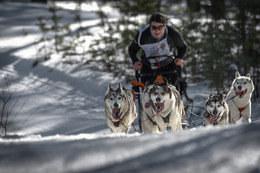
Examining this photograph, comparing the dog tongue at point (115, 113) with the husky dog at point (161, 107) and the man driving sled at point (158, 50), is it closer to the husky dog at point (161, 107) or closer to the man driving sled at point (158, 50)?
the husky dog at point (161, 107)

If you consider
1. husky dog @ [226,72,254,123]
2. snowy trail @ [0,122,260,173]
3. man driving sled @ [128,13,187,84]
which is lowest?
husky dog @ [226,72,254,123]

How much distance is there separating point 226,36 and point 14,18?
13.7 metres

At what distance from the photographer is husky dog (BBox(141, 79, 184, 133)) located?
4.05 m

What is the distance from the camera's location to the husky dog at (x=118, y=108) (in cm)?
445

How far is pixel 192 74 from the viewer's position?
34.2 feet

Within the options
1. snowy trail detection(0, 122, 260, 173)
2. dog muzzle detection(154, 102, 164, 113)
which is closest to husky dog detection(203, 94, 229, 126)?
dog muzzle detection(154, 102, 164, 113)

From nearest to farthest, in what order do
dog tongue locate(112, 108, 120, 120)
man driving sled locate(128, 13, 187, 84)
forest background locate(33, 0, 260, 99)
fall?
dog tongue locate(112, 108, 120, 120) → man driving sled locate(128, 13, 187, 84) → forest background locate(33, 0, 260, 99)

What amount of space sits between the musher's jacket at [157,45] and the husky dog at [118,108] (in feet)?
2.33

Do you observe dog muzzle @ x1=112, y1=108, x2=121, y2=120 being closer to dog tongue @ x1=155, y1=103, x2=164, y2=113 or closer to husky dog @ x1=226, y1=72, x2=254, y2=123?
dog tongue @ x1=155, y1=103, x2=164, y2=113

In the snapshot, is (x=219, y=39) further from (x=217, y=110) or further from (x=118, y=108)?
(x=118, y=108)

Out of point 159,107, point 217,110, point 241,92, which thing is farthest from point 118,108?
point 241,92

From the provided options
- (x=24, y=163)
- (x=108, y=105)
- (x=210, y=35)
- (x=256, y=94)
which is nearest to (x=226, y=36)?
(x=210, y=35)

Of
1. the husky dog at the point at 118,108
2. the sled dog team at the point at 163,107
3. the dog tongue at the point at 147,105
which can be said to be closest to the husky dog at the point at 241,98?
the sled dog team at the point at 163,107

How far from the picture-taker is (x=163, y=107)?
4105 millimetres
